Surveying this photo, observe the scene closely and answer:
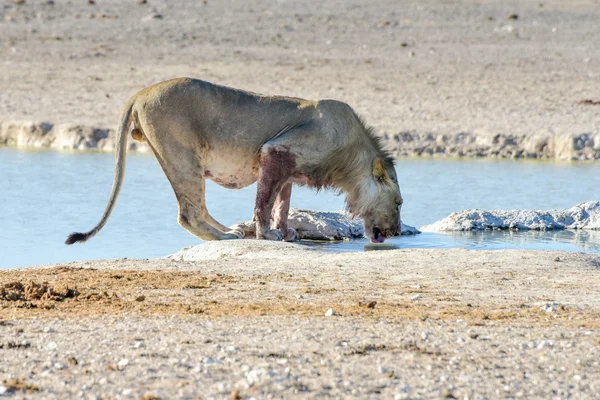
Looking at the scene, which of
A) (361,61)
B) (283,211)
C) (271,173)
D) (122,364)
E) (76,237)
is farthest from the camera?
(361,61)

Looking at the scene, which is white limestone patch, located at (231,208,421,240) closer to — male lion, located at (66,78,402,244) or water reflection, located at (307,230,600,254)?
water reflection, located at (307,230,600,254)

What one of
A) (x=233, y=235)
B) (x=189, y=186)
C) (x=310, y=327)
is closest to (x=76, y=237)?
(x=189, y=186)

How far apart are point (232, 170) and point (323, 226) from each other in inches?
52.3

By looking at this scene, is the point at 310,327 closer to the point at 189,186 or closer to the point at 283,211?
the point at 189,186

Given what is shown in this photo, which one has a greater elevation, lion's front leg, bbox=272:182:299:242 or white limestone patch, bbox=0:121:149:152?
white limestone patch, bbox=0:121:149:152

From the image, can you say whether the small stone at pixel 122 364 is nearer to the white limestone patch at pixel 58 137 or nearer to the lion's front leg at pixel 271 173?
the lion's front leg at pixel 271 173

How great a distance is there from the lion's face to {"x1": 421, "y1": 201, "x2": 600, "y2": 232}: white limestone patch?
131 cm

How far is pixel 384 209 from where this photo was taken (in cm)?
1025

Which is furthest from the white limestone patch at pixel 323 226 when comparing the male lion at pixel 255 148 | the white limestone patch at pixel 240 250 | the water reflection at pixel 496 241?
the white limestone patch at pixel 240 250

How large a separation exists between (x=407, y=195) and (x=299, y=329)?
8.11m

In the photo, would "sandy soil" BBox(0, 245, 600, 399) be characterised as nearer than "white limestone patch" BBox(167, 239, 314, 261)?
Yes

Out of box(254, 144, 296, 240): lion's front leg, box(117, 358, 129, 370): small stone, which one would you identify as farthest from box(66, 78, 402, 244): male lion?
box(117, 358, 129, 370): small stone

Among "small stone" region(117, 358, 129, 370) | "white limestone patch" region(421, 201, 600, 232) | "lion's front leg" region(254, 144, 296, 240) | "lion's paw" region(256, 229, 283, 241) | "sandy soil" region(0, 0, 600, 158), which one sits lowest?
"small stone" region(117, 358, 129, 370)

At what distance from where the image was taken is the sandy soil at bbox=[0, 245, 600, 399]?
195 inches
